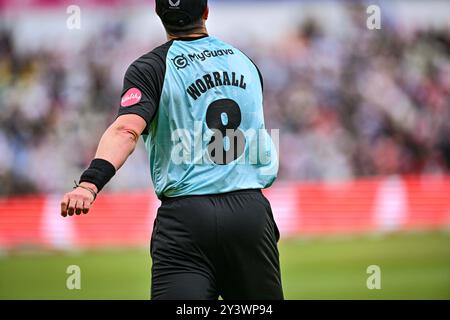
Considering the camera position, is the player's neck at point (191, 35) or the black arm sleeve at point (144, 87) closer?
the black arm sleeve at point (144, 87)

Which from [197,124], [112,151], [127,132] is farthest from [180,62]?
[112,151]

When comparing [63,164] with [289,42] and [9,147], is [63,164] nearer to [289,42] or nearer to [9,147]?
[9,147]

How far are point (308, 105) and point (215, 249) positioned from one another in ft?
54.2

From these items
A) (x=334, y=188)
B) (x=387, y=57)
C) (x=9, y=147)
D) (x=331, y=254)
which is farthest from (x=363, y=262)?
(x=9, y=147)

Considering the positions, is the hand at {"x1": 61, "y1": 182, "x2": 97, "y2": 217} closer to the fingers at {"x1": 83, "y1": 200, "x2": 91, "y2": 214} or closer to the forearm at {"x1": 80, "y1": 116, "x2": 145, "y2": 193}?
the fingers at {"x1": 83, "y1": 200, "x2": 91, "y2": 214}

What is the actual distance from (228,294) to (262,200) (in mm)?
539

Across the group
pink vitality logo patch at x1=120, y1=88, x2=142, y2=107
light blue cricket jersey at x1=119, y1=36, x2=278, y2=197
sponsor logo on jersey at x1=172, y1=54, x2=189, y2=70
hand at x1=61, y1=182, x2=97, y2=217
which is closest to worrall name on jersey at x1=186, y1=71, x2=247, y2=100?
light blue cricket jersey at x1=119, y1=36, x2=278, y2=197

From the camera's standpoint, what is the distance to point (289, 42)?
22.8 meters

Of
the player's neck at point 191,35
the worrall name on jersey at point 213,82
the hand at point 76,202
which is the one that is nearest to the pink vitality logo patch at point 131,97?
the worrall name on jersey at point 213,82

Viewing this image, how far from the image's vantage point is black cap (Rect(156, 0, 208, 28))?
5.25 meters

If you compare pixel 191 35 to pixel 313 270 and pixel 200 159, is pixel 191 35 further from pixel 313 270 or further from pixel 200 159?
pixel 313 270

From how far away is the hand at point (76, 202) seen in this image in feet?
14.8

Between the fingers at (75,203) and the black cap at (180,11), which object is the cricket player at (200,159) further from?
the fingers at (75,203)

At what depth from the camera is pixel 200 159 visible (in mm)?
5117
